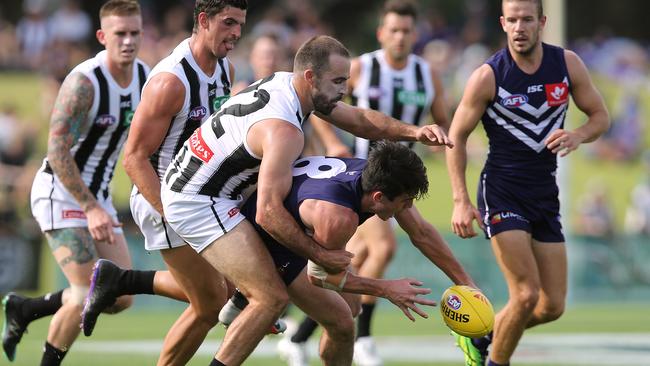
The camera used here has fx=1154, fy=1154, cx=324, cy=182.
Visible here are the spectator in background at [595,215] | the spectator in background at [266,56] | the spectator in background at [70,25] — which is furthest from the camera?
the spectator in background at [595,215]

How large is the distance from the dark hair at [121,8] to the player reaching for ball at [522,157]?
8.01 ft

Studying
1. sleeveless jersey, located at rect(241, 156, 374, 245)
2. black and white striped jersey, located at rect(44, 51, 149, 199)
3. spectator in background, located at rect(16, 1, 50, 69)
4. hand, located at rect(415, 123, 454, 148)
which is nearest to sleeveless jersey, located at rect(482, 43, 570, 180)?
hand, located at rect(415, 123, 454, 148)

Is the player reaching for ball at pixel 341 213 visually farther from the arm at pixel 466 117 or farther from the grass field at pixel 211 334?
the grass field at pixel 211 334

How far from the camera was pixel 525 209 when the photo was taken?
825 centimetres

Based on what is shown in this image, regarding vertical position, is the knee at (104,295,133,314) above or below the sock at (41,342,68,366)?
above

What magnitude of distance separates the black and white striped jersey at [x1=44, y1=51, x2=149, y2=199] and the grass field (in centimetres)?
221

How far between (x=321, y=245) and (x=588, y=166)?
17.2m

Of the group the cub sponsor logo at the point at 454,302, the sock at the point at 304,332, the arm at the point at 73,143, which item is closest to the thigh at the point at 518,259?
the cub sponsor logo at the point at 454,302

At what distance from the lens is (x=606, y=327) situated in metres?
14.1

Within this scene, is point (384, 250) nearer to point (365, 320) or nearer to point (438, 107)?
point (365, 320)

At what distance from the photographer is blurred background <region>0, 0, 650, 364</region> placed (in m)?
17.1

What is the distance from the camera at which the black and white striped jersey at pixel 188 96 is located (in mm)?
7289

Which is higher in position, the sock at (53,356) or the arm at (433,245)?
the arm at (433,245)

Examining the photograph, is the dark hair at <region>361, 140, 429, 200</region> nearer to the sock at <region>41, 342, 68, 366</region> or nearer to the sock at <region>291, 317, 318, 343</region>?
the sock at <region>41, 342, 68, 366</region>
